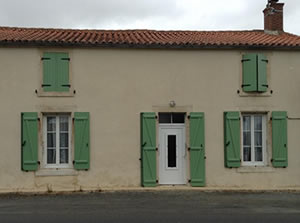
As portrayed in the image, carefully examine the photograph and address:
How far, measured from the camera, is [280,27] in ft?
64.2

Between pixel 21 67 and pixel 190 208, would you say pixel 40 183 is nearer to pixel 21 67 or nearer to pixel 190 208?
Answer: pixel 21 67

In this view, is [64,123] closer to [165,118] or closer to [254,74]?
[165,118]

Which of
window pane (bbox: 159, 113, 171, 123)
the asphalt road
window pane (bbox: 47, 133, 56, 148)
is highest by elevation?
window pane (bbox: 159, 113, 171, 123)

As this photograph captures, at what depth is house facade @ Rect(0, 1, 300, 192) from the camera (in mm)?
15383

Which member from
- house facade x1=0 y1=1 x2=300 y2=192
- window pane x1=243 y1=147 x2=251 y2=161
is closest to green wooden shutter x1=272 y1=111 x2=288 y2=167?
house facade x1=0 y1=1 x2=300 y2=192

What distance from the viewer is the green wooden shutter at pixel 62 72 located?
50.7 feet

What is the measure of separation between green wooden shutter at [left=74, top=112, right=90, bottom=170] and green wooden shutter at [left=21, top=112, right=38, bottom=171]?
114 cm

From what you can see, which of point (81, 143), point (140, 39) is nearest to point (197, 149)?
point (81, 143)

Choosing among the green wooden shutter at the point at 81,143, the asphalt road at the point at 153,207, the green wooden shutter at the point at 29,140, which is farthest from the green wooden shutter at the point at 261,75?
the green wooden shutter at the point at 29,140

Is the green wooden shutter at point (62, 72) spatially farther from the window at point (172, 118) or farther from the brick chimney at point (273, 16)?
the brick chimney at point (273, 16)

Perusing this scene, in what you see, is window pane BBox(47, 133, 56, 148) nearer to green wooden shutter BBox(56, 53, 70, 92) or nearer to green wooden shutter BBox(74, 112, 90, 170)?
green wooden shutter BBox(74, 112, 90, 170)

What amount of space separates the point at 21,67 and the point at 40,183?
341 centimetres

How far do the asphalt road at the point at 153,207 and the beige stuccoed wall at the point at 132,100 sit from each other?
2.94ft

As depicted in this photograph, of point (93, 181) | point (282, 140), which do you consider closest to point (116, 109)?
point (93, 181)
